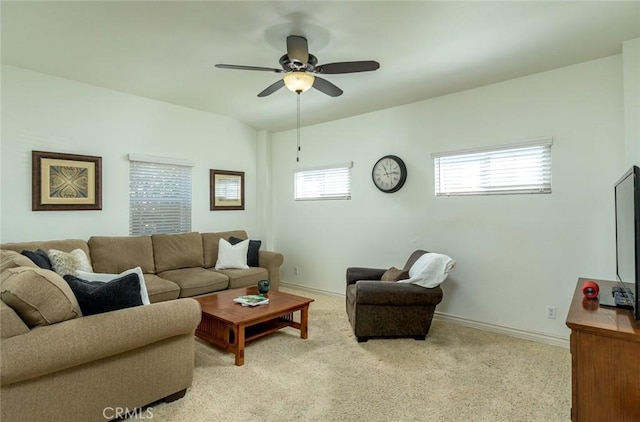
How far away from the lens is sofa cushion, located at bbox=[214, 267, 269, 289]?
4.02 m

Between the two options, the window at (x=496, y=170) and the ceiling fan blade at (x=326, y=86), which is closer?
the ceiling fan blade at (x=326, y=86)

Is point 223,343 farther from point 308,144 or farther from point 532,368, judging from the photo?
point 308,144

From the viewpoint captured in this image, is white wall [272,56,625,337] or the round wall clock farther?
the round wall clock

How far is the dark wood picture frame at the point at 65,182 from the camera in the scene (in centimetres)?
341

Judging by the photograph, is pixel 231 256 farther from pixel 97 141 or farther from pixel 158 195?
A: pixel 97 141

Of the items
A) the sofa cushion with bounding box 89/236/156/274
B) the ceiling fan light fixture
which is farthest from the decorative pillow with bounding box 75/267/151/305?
the ceiling fan light fixture

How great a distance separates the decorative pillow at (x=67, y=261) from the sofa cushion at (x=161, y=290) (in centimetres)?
59

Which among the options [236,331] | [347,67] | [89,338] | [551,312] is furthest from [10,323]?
[551,312]

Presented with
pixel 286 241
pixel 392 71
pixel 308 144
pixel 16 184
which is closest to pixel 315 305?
pixel 286 241

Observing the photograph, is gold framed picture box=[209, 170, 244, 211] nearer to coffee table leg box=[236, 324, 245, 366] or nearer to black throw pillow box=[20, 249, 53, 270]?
black throw pillow box=[20, 249, 53, 270]

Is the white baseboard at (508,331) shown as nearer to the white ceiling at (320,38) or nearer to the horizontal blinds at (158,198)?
the white ceiling at (320,38)

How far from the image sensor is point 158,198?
4.44m

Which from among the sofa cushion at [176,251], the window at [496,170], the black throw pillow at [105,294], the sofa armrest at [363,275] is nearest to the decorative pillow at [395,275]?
the sofa armrest at [363,275]

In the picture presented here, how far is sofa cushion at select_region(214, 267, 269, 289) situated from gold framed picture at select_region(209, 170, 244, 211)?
128cm
